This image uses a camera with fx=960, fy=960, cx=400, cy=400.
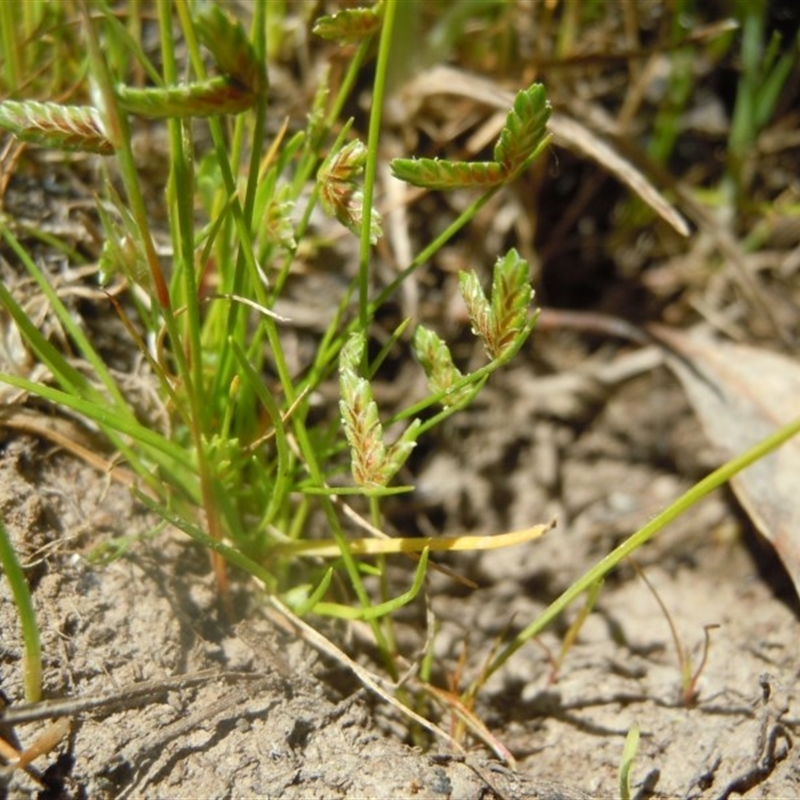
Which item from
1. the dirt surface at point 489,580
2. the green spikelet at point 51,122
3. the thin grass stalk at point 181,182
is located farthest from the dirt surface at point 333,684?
the green spikelet at point 51,122

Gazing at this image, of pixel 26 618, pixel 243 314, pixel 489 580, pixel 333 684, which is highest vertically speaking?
pixel 243 314

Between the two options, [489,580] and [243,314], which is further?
[489,580]

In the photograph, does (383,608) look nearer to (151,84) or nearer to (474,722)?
(474,722)

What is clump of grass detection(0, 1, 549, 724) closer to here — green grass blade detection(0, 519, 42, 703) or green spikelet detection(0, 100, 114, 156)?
green spikelet detection(0, 100, 114, 156)

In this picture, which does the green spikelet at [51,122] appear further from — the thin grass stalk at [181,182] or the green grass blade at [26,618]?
the green grass blade at [26,618]

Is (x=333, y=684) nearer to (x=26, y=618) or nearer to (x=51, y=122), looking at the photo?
(x=26, y=618)

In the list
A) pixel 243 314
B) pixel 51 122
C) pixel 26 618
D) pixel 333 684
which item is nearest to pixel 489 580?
pixel 333 684

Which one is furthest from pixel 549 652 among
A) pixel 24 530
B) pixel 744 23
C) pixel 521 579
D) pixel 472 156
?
pixel 744 23

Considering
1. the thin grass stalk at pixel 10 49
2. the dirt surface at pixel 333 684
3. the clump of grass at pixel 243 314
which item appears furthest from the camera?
the thin grass stalk at pixel 10 49
